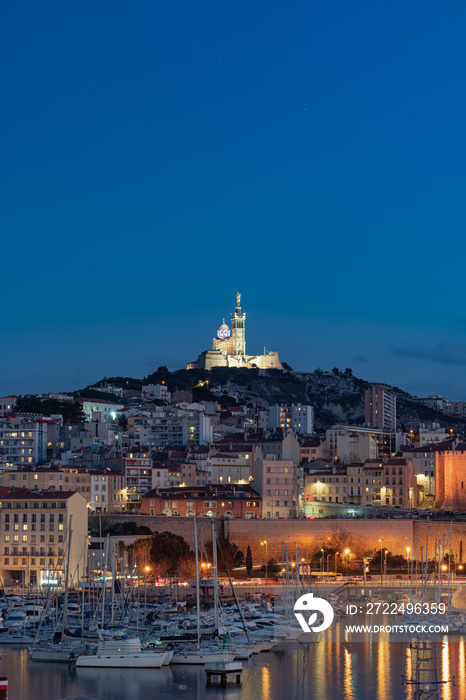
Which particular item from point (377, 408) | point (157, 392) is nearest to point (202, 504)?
point (157, 392)

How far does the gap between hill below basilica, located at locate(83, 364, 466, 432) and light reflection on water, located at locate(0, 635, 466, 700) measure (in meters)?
83.7

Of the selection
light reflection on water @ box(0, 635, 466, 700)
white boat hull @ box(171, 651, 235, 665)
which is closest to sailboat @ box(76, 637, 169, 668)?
light reflection on water @ box(0, 635, 466, 700)

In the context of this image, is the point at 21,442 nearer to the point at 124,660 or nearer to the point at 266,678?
the point at 124,660

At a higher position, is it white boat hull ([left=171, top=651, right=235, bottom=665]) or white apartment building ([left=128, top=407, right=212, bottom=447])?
white apartment building ([left=128, top=407, right=212, bottom=447])

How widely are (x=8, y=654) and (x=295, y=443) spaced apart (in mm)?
45218

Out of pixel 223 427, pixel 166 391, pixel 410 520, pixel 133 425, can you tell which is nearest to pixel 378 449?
pixel 223 427

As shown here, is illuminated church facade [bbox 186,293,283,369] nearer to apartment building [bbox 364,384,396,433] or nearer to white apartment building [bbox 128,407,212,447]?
apartment building [bbox 364,384,396,433]

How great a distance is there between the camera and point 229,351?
472ft

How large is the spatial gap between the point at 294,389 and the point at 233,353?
9.36m

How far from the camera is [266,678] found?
3472cm

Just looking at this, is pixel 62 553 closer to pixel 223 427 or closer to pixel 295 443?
pixel 295 443

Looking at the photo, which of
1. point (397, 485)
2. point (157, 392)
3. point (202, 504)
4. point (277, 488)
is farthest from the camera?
point (157, 392)

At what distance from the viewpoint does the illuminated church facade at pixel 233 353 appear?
5546 inches

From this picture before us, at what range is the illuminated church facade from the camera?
5546 inches
